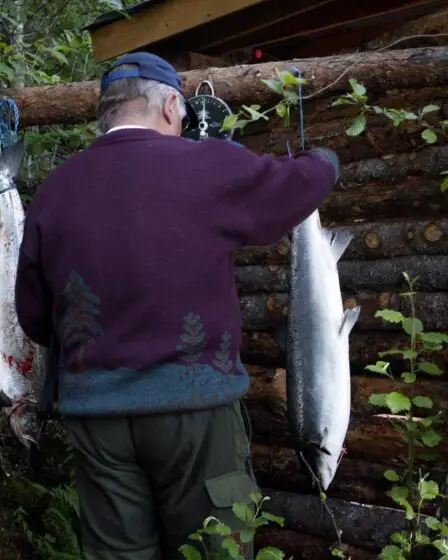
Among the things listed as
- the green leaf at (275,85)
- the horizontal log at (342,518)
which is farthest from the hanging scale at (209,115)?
the horizontal log at (342,518)

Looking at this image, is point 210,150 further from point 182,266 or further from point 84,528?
point 84,528

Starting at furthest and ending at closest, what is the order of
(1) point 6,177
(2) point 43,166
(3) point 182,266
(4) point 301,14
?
(2) point 43,166 → (4) point 301,14 → (1) point 6,177 → (3) point 182,266

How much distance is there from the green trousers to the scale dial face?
155 centimetres

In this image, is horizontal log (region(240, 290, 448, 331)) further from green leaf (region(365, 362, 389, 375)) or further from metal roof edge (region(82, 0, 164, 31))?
metal roof edge (region(82, 0, 164, 31))

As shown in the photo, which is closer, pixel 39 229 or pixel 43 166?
pixel 39 229

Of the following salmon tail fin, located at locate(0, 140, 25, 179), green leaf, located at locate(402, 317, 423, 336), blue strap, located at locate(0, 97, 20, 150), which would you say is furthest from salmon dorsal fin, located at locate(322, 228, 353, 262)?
blue strap, located at locate(0, 97, 20, 150)

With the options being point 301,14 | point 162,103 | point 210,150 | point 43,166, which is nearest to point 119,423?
point 210,150

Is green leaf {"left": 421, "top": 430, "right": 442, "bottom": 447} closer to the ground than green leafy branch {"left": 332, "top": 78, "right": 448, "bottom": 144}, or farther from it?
closer to the ground

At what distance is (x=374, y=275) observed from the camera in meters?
4.59

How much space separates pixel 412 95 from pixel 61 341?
2884 millimetres

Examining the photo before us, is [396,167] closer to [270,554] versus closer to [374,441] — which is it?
[374,441]

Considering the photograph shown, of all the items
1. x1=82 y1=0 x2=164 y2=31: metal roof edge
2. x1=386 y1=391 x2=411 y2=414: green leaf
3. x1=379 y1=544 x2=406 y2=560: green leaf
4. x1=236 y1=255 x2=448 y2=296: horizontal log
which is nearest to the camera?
x1=379 y1=544 x2=406 y2=560: green leaf

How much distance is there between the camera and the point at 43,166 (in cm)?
724

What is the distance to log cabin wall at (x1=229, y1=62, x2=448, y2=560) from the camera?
4.39 meters
